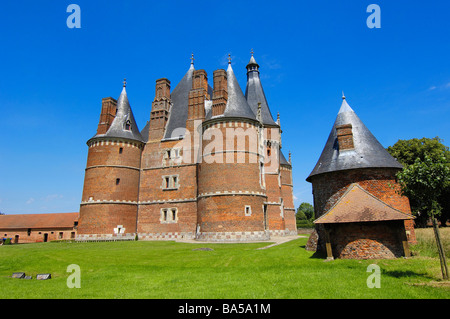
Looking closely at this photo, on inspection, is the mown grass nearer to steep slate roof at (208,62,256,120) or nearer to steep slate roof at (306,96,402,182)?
steep slate roof at (306,96,402,182)

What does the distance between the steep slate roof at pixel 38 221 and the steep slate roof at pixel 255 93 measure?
35.6 meters

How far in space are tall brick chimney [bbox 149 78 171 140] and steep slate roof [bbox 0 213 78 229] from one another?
83.5 feet

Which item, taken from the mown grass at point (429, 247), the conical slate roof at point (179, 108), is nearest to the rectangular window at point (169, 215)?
the conical slate roof at point (179, 108)

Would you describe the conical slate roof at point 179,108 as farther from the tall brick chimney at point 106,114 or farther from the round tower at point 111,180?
the tall brick chimney at point 106,114

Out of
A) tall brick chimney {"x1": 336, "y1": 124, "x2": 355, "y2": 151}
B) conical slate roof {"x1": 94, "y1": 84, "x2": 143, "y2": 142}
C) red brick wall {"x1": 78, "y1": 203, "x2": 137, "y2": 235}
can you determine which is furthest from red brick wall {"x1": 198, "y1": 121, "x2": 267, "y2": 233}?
tall brick chimney {"x1": 336, "y1": 124, "x2": 355, "y2": 151}

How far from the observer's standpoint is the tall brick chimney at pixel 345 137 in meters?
16.9

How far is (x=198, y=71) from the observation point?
110 ft

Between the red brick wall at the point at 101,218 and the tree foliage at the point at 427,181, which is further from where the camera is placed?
the red brick wall at the point at 101,218

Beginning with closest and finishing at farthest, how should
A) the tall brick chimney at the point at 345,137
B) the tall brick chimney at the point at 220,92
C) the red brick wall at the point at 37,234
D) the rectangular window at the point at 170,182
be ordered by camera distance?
1. the tall brick chimney at the point at 345,137
2. the tall brick chimney at the point at 220,92
3. the rectangular window at the point at 170,182
4. the red brick wall at the point at 37,234

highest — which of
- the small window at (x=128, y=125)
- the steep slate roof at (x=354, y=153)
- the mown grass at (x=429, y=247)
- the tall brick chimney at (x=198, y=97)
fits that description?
the tall brick chimney at (x=198, y=97)

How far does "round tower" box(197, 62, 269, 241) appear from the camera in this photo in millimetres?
26219

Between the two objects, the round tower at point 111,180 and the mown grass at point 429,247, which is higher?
the round tower at point 111,180
